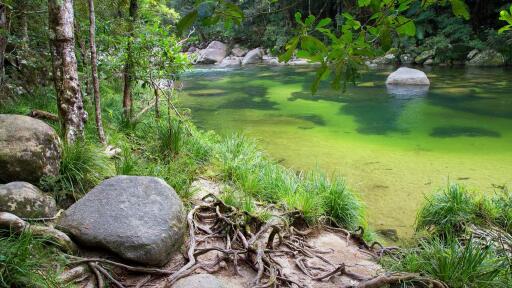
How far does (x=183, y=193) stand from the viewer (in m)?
3.82

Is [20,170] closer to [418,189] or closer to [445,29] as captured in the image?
[418,189]

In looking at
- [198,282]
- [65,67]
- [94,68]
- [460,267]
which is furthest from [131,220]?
[460,267]

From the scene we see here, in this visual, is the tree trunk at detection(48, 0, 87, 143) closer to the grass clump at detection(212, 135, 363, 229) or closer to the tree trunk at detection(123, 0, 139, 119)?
the tree trunk at detection(123, 0, 139, 119)

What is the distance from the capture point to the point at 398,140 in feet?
26.0

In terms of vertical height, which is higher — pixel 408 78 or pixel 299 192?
pixel 408 78

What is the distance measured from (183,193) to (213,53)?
25.7m

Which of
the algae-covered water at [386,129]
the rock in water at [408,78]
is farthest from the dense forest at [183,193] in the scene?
the rock in water at [408,78]

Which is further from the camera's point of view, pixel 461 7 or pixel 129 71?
pixel 129 71

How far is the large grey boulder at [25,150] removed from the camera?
9.42ft

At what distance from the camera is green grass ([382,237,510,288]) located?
263 centimetres

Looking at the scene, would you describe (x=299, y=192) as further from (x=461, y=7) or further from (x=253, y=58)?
(x=253, y=58)

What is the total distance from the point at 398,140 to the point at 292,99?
18.0ft

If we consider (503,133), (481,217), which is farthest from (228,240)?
(503,133)

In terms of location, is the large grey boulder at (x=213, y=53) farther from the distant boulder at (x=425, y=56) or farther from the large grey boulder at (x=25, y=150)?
the large grey boulder at (x=25, y=150)
